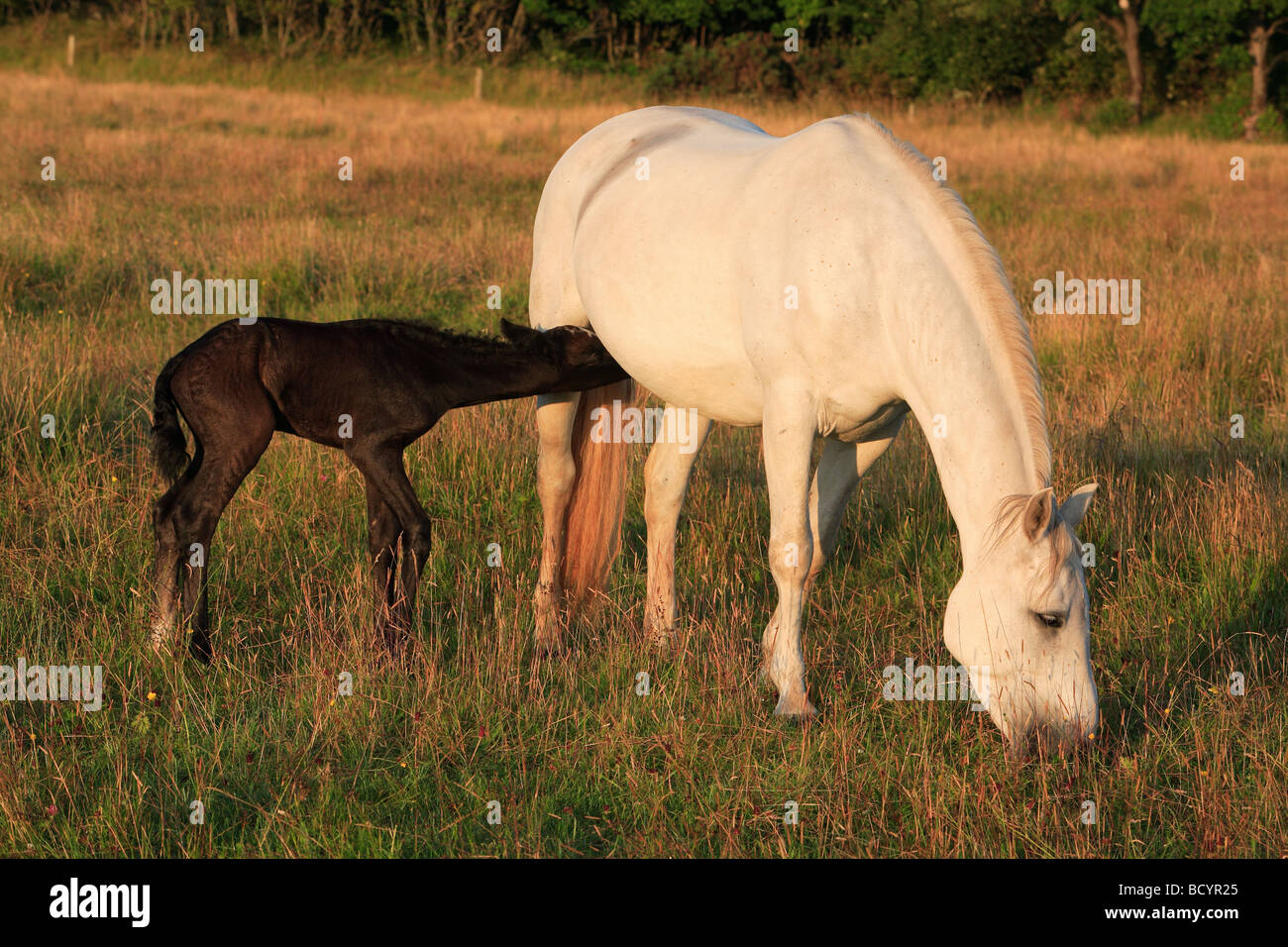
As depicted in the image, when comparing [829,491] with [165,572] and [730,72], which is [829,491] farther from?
[730,72]

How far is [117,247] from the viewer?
9641 mm

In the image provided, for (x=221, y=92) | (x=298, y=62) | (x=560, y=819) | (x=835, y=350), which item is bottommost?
(x=560, y=819)

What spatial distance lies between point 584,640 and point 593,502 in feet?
2.09

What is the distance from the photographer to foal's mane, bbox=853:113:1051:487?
3.23m

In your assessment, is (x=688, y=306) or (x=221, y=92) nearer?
(x=688, y=306)

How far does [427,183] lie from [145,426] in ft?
29.6

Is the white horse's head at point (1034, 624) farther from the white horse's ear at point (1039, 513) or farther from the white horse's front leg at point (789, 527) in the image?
the white horse's front leg at point (789, 527)

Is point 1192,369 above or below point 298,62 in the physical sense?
below

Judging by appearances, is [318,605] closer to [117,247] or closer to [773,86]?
[117,247]

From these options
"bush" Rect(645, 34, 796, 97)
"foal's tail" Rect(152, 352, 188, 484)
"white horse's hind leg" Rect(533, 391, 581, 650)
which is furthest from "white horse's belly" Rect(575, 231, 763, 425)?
"bush" Rect(645, 34, 796, 97)

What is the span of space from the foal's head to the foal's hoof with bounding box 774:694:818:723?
1.37 meters

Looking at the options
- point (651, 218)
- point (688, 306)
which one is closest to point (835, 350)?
point (688, 306)

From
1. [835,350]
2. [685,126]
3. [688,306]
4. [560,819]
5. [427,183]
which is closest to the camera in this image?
[560,819]

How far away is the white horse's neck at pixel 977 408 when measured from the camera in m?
3.26
